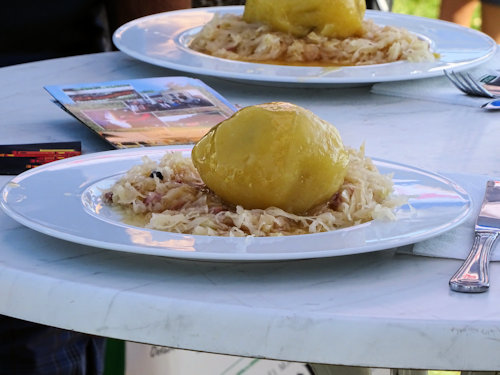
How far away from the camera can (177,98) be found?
1342 millimetres

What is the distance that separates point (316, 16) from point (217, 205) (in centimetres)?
80

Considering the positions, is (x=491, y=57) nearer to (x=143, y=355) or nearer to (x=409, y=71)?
(x=409, y=71)

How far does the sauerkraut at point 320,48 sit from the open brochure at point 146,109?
220mm

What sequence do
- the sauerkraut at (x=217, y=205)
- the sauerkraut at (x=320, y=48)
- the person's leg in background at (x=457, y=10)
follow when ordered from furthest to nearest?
the person's leg in background at (x=457, y=10) → the sauerkraut at (x=320, y=48) → the sauerkraut at (x=217, y=205)

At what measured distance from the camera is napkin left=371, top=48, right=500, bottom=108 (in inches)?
57.4

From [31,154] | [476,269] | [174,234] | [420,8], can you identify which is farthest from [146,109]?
[420,8]

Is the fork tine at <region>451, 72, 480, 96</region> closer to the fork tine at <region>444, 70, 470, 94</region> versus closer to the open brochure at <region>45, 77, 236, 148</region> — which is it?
the fork tine at <region>444, 70, 470, 94</region>

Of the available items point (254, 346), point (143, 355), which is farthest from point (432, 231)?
point (143, 355)

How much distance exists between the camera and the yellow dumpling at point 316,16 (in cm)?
159

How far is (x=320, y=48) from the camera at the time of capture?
1.60m

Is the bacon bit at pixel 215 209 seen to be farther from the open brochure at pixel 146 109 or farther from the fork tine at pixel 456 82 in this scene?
the fork tine at pixel 456 82

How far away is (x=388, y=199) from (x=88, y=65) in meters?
0.94

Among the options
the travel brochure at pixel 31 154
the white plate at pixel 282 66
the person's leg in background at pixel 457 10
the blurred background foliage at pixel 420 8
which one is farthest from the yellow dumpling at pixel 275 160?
the blurred background foliage at pixel 420 8

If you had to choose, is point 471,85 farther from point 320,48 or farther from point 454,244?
point 454,244
